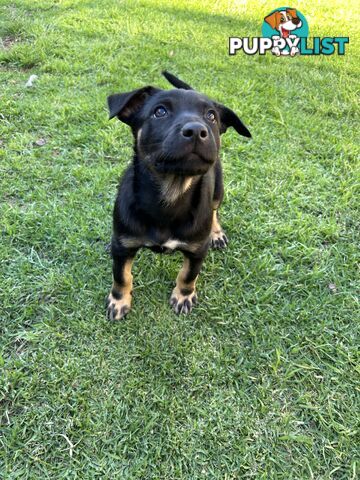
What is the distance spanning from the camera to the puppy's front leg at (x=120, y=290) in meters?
2.71

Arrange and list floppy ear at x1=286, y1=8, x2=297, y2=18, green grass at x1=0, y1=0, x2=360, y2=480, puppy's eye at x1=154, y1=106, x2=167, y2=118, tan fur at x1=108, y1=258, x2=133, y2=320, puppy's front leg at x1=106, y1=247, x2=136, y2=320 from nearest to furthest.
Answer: puppy's eye at x1=154, y1=106, x2=167, y2=118 < green grass at x1=0, y1=0, x2=360, y2=480 < puppy's front leg at x1=106, y1=247, x2=136, y2=320 < tan fur at x1=108, y1=258, x2=133, y2=320 < floppy ear at x1=286, y1=8, x2=297, y2=18

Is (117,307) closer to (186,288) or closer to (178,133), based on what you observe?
(186,288)

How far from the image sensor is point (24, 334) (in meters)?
2.78

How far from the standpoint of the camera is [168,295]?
10.2 feet

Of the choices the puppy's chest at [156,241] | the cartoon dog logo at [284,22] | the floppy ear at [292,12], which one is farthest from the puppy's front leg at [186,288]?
the floppy ear at [292,12]

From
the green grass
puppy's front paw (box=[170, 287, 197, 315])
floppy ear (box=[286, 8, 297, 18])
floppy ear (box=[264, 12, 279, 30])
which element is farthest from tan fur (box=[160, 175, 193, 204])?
floppy ear (box=[286, 8, 297, 18])

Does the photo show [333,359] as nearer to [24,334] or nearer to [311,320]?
[311,320]

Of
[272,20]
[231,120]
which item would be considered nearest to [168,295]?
[231,120]

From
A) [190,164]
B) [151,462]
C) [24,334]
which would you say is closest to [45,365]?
[24,334]

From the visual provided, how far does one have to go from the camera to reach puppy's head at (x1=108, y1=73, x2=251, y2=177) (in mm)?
1968

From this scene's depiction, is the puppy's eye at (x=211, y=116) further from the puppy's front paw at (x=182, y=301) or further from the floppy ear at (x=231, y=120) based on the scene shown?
the puppy's front paw at (x=182, y=301)

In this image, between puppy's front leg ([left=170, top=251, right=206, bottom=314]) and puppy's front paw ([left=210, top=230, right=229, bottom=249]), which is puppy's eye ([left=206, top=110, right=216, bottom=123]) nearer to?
puppy's front leg ([left=170, top=251, right=206, bottom=314])

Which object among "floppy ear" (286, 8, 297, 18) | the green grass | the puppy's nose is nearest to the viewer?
the puppy's nose

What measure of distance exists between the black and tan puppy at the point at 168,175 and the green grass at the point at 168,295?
481 mm
